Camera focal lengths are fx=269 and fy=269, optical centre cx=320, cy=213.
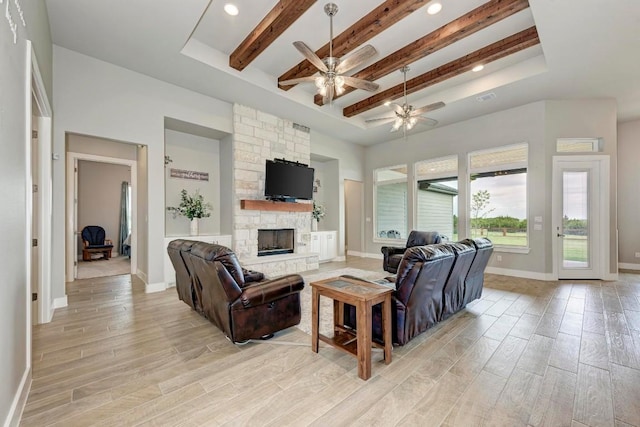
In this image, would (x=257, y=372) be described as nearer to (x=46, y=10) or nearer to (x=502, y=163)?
(x=46, y=10)

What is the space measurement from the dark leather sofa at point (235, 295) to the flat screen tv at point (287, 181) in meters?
2.71

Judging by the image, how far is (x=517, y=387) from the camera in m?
1.97

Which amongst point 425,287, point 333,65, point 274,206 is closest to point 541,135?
point 333,65

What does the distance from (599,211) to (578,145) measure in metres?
1.35

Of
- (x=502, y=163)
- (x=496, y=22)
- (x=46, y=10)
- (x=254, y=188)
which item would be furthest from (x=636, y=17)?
(x=46, y=10)

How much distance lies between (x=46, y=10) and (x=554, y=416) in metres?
5.89

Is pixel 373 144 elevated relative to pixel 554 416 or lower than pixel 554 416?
elevated

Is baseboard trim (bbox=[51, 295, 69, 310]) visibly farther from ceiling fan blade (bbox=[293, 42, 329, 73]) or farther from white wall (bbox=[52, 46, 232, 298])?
ceiling fan blade (bbox=[293, 42, 329, 73])

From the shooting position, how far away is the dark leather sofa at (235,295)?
2.49 metres

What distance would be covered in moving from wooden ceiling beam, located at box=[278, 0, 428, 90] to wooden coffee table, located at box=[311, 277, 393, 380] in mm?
3048

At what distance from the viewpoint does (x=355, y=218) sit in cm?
884

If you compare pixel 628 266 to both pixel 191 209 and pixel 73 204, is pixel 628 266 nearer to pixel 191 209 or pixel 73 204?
pixel 191 209

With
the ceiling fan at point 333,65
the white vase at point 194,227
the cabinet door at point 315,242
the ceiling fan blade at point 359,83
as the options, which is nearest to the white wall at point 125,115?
the white vase at point 194,227

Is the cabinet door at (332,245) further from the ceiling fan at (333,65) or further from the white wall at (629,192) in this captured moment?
the white wall at (629,192)
